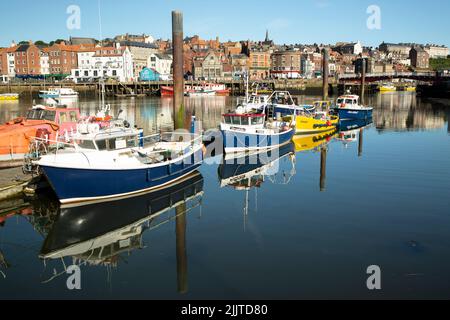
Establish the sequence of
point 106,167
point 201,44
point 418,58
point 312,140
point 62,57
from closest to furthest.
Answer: point 106,167, point 312,140, point 62,57, point 201,44, point 418,58

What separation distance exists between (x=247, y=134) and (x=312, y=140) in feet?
27.4

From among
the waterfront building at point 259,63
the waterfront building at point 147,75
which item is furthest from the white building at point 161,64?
the waterfront building at point 259,63

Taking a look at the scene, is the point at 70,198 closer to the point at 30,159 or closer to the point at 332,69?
the point at 30,159

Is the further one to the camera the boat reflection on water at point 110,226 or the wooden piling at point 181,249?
the boat reflection on water at point 110,226

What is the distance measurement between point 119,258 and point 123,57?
319 feet

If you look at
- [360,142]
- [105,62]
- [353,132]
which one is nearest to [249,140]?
[360,142]

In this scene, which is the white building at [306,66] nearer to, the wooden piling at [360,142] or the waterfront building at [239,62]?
the waterfront building at [239,62]

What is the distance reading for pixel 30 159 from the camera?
55.8 feet

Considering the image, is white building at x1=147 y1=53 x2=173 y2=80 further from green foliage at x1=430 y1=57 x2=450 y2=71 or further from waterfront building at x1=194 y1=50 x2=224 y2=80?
green foliage at x1=430 y1=57 x2=450 y2=71

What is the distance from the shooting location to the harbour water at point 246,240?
9602 mm

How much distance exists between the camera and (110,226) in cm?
1345

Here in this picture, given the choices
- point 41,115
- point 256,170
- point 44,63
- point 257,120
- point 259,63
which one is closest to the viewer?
point 256,170

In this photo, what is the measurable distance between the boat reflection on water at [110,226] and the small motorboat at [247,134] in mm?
7557

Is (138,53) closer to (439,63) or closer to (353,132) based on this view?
(353,132)
